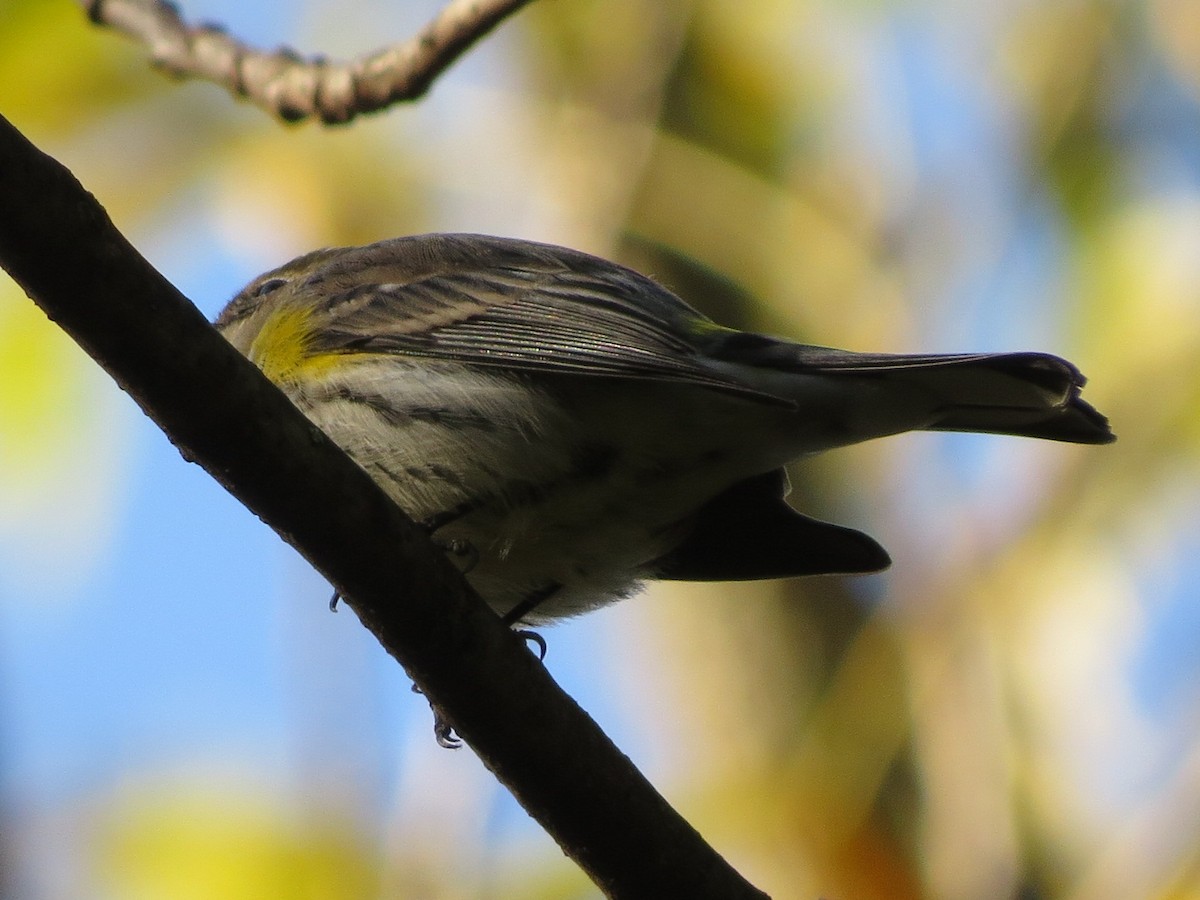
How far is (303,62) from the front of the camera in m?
4.44

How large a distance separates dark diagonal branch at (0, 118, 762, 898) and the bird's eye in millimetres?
2434

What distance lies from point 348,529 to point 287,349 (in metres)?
1.61

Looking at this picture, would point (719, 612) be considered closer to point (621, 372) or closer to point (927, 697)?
point (927, 697)

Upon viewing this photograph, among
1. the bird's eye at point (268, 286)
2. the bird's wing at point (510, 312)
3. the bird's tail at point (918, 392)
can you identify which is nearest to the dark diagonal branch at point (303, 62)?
the bird's wing at point (510, 312)

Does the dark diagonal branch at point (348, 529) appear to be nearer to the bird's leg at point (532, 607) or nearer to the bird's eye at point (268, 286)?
the bird's leg at point (532, 607)

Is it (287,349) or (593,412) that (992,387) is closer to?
(593,412)

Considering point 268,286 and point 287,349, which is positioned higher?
A: point 268,286

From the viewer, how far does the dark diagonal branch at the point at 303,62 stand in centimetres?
392

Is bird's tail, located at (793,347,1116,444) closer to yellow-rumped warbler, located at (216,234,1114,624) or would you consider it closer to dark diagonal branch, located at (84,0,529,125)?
yellow-rumped warbler, located at (216,234,1114,624)

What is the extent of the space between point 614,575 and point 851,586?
2.29 meters

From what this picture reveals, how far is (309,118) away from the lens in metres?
4.34

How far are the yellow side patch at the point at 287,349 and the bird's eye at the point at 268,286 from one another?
1.96ft

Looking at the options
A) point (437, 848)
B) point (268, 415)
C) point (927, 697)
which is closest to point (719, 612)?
point (927, 697)

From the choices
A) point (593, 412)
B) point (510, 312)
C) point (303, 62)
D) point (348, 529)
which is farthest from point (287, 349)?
Result: point (348, 529)
